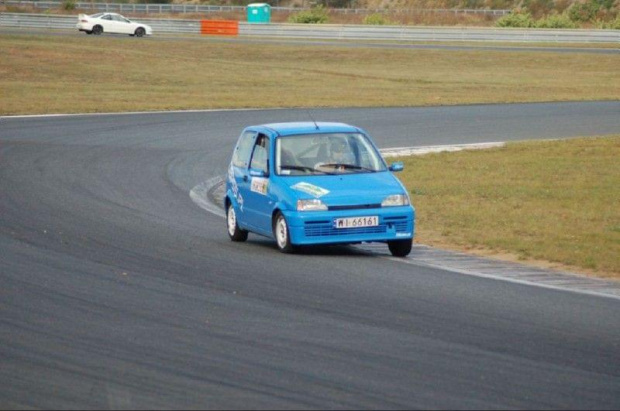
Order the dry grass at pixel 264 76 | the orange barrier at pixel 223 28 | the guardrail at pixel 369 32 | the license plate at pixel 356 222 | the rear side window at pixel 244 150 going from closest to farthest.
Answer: the license plate at pixel 356 222, the rear side window at pixel 244 150, the dry grass at pixel 264 76, the guardrail at pixel 369 32, the orange barrier at pixel 223 28

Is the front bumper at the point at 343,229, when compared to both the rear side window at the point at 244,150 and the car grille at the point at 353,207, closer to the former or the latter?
the car grille at the point at 353,207

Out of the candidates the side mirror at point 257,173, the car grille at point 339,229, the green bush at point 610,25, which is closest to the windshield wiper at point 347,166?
the side mirror at point 257,173

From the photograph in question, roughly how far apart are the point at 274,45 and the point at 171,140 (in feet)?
123

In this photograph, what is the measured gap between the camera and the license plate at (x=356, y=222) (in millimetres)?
13305

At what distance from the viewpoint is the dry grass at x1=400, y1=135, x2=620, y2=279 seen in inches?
555

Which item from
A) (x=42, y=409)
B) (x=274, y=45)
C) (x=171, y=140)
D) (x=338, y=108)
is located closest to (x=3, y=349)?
(x=42, y=409)

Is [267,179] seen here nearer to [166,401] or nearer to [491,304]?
[491,304]

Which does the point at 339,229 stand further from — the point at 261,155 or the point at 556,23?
the point at 556,23

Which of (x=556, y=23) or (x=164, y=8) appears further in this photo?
(x=164, y=8)

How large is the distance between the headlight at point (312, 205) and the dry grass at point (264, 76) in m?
23.8

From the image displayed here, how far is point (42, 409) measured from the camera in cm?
728

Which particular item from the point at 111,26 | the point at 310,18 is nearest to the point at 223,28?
the point at 111,26

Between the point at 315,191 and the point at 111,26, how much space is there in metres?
63.8

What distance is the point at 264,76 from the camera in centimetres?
5053
